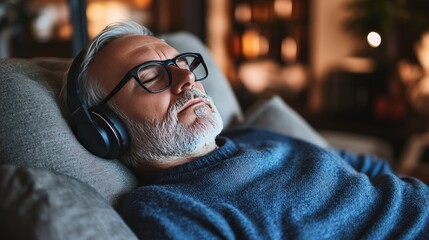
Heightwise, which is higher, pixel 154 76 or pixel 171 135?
pixel 154 76

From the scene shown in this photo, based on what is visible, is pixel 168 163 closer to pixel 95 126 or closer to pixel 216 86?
pixel 95 126

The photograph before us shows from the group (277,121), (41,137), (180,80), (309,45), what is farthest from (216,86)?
(309,45)

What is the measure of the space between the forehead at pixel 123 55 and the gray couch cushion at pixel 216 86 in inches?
15.3

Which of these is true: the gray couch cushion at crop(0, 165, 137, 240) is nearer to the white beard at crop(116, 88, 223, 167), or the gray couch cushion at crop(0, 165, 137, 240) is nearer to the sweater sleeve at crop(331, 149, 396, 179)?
the white beard at crop(116, 88, 223, 167)

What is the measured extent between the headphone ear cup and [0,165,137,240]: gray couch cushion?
0.58 feet

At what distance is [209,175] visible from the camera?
1.05 m

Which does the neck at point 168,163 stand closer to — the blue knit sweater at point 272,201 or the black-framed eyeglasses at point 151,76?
the blue knit sweater at point 272,201

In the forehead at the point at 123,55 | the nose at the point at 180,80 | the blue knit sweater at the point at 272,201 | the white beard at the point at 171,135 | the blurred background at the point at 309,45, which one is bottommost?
the blurred background at the point at 309,45

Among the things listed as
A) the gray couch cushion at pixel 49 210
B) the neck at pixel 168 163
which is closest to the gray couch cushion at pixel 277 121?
the neck at pixel 168 163

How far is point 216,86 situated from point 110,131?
658 mm

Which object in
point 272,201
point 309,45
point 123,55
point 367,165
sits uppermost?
point 123,55

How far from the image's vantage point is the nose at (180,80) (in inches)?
43.9

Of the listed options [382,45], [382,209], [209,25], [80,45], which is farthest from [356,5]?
[382,209]

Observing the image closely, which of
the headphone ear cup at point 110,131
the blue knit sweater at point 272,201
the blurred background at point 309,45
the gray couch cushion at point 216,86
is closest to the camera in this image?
the blue knit sweater at point 272,201
